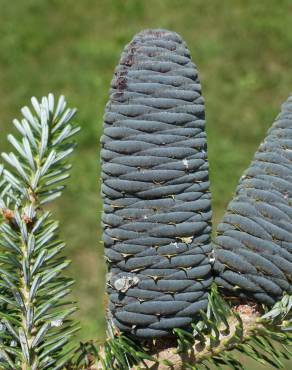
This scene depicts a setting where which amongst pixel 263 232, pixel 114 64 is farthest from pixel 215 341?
pixel 114 64

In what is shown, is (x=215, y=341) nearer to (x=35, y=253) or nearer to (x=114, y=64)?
(x=35, y=253)

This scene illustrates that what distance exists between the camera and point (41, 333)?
523 millimetres

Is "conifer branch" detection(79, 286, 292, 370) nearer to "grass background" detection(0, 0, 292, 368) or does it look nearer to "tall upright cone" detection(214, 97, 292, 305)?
"tall upright cone" detection(214, 97, 292, 305)

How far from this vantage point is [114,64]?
A: 2.49 m

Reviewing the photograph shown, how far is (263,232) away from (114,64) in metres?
2.07

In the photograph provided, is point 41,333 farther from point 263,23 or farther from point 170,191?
point 263,23

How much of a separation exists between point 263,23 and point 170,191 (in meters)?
2.25

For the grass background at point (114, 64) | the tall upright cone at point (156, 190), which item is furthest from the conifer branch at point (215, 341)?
the grass background at point (114, 64)

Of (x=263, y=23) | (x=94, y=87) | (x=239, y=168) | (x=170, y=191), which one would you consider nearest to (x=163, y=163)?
(x=170, y=191)

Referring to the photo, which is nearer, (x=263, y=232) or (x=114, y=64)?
(x=263, y=232)

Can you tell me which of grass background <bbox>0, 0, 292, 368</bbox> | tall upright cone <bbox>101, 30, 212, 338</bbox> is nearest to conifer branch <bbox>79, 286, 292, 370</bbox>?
tall upright cone <bbox>101, 30, 212, 338</bbox>

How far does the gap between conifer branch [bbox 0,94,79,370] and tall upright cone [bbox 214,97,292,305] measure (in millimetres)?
147

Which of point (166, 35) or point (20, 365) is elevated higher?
point (166, 35)

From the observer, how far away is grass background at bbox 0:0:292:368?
2139 mm
